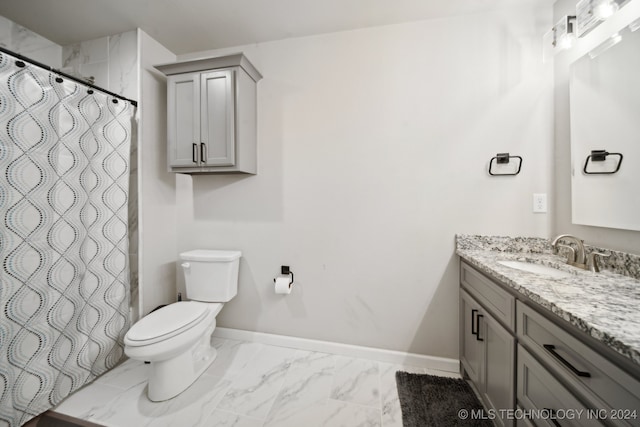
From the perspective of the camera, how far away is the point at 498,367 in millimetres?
1071

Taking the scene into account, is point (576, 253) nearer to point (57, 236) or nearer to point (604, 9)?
point (604, 9)

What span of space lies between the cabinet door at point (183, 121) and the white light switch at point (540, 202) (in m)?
2.37

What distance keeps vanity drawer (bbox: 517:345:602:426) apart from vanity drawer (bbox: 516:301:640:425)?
3cm

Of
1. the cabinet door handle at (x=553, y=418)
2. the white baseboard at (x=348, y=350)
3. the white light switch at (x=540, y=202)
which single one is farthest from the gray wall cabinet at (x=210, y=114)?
the white light switch at (x=540, y=202)

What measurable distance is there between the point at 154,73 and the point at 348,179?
6.01 feet

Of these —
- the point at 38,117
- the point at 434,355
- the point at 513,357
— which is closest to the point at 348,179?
the point at 513,357

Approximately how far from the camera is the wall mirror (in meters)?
1.02

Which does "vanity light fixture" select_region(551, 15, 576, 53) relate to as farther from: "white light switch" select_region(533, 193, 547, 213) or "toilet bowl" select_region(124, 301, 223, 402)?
"toilet bowl" select_region(124, 301, 223, 402)

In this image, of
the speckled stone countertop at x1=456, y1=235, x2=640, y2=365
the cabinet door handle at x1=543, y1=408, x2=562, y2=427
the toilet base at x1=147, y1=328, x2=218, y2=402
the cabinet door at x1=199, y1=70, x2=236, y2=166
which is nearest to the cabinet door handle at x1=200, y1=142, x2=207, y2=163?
the cabinet door at x1=199, y1=70, x2=236, y2=166

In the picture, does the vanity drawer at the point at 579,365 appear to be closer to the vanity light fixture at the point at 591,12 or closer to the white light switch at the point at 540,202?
the white light switch at the point at 540,202

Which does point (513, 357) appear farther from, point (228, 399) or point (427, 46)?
point (427, 46)

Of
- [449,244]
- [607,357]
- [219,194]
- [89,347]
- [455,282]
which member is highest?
Result: [219,194]

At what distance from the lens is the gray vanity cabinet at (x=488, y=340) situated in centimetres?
99

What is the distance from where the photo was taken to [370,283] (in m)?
1.70
